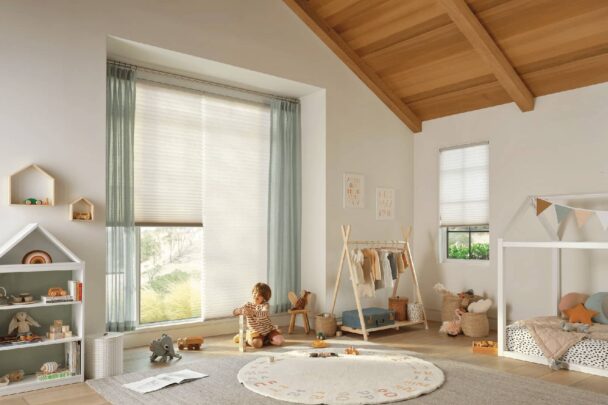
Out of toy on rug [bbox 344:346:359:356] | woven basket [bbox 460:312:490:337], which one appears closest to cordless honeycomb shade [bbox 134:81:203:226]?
toy on rug [bbox 344:346:359:356]

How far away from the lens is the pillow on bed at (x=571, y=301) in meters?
4.84

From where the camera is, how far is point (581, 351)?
3.96m

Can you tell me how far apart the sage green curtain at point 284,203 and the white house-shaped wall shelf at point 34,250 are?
2355mm

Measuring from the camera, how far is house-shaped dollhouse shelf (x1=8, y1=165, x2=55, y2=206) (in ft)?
12.2

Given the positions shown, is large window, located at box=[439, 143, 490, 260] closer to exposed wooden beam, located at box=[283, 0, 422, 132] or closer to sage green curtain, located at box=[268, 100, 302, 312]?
exposed wooden beam, located at box=[283, 0, 422, 132]

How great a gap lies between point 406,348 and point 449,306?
1281mm

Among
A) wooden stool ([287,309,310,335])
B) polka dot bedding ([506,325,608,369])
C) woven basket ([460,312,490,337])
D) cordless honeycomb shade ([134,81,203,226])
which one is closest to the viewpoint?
polka dot bedding ([506,325,608,369])

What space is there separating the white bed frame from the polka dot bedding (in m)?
0.04

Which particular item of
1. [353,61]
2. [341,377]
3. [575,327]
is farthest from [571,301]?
[353,61]

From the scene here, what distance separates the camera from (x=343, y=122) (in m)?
5.92

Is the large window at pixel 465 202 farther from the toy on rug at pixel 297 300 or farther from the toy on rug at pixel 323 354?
the toy on rug at pixel 323 354

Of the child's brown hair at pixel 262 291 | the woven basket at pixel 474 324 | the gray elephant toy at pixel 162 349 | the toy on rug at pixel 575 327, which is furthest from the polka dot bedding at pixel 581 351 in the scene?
the gray elephant toy at pixel 162 349

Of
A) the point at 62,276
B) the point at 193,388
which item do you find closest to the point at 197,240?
the point at 62,276

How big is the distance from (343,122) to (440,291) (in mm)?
2223
